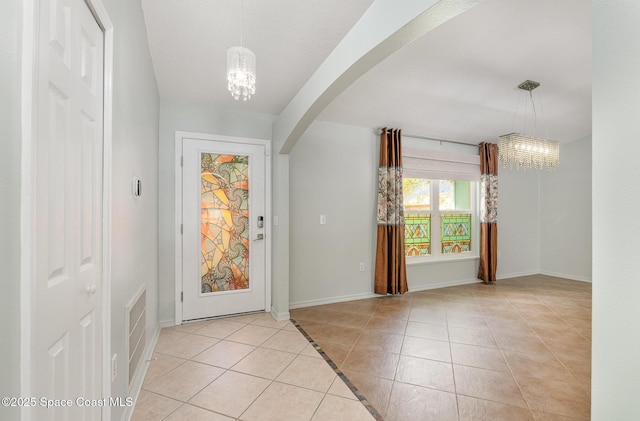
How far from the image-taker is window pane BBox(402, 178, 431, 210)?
4504 millimetres

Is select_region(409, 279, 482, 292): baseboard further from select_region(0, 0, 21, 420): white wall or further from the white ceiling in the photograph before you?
select_region(0, 0, 21, 420): white wall

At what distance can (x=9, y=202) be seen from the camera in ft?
2.23

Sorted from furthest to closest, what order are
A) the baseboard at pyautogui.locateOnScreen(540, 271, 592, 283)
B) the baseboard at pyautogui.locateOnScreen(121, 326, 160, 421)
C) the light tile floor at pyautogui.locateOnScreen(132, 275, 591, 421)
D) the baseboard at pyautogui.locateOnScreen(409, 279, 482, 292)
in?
the baseboard at pyautogui.locateOnScreen(540, 271, 592, 283), the baseboard at pyautogui.locateOnScreen(409, 279, 482, 292), the light tile floor at pyautogui.locateOnScreen(132, 275, 591, 421), the baseboard at pyautogui.locateOnScreen(121, 326, 160, 421)

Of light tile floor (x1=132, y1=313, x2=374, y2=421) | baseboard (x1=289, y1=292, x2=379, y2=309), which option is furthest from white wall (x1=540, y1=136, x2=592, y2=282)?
light tile floor (x1=132, y1=313, x2=374, y2=421)

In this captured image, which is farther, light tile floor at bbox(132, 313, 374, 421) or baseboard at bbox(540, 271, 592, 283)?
baseboard at bbox(540, 271, 592, 283)

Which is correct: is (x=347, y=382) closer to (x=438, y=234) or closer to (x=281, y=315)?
(x=281, y=315)

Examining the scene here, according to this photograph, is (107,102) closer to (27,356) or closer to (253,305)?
(27,356)

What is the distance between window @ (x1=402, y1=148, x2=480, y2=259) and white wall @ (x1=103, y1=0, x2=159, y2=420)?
3.44 metres

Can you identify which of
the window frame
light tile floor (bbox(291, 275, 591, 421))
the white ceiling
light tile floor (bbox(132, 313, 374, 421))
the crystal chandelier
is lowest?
light tile floor (bbox(291, 275, 591, 421))

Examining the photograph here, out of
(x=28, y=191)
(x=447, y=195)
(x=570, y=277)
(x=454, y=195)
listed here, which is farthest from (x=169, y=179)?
(x=570, y=277)

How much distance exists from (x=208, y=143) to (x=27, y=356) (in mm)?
2732

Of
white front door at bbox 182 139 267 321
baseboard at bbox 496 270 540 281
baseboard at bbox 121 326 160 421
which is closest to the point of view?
baseboard at bbox 121 326 160 421

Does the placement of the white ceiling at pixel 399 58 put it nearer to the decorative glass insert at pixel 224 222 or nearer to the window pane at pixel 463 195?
the decorative glass insert at pixel 224 222

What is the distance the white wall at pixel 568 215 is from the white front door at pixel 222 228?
5.63 metres
